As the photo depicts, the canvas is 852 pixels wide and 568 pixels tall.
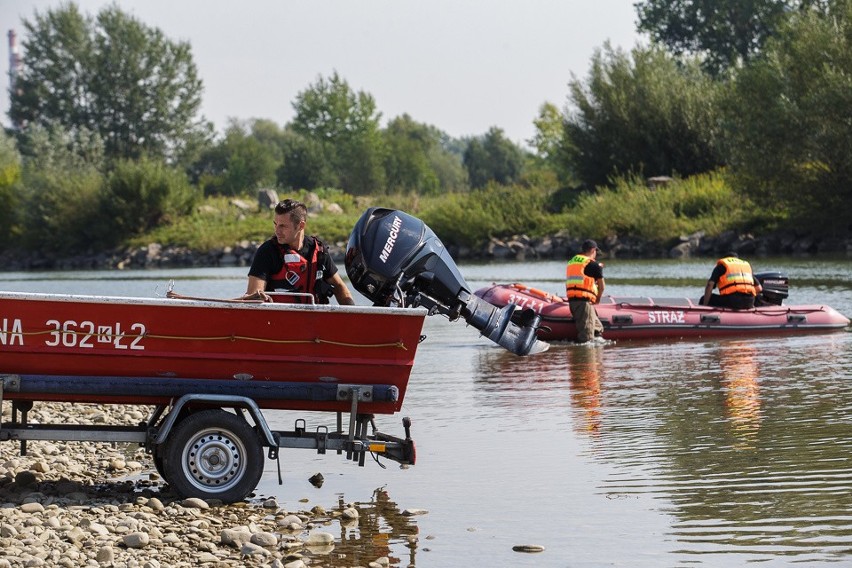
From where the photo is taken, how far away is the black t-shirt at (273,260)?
8.38 metres

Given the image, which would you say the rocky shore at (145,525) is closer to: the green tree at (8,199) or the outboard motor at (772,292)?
the outboard motor at (772,292)

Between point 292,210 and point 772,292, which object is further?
point 772,292

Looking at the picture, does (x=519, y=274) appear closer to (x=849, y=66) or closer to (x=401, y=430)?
(x=849, y=66)

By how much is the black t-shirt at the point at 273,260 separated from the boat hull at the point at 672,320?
1028 centimetres

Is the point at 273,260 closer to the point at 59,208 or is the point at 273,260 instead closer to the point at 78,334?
the point at 78,334

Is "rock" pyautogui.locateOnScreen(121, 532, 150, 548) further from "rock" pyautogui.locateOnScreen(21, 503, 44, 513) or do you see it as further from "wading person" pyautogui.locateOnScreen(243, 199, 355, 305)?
"wading person" pyautogui.locateOnScreen(243, 199, 355, 305)

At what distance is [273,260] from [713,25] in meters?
80.0

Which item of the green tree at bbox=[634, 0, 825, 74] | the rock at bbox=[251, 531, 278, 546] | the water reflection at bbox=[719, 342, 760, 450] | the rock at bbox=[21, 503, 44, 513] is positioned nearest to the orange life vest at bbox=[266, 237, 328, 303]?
the rock at bbox=[251, 531, 278, 546]

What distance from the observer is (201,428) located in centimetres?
785

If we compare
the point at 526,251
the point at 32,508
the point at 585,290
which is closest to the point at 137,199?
the point at 526,251

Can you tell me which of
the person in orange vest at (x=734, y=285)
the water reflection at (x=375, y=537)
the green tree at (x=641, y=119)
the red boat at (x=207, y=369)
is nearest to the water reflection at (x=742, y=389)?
the person in orange vest at (x=734, y=285)

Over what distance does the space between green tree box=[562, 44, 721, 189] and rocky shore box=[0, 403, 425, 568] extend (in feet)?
153

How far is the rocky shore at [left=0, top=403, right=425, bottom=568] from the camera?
21.9 feet

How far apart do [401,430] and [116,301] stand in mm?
4010
